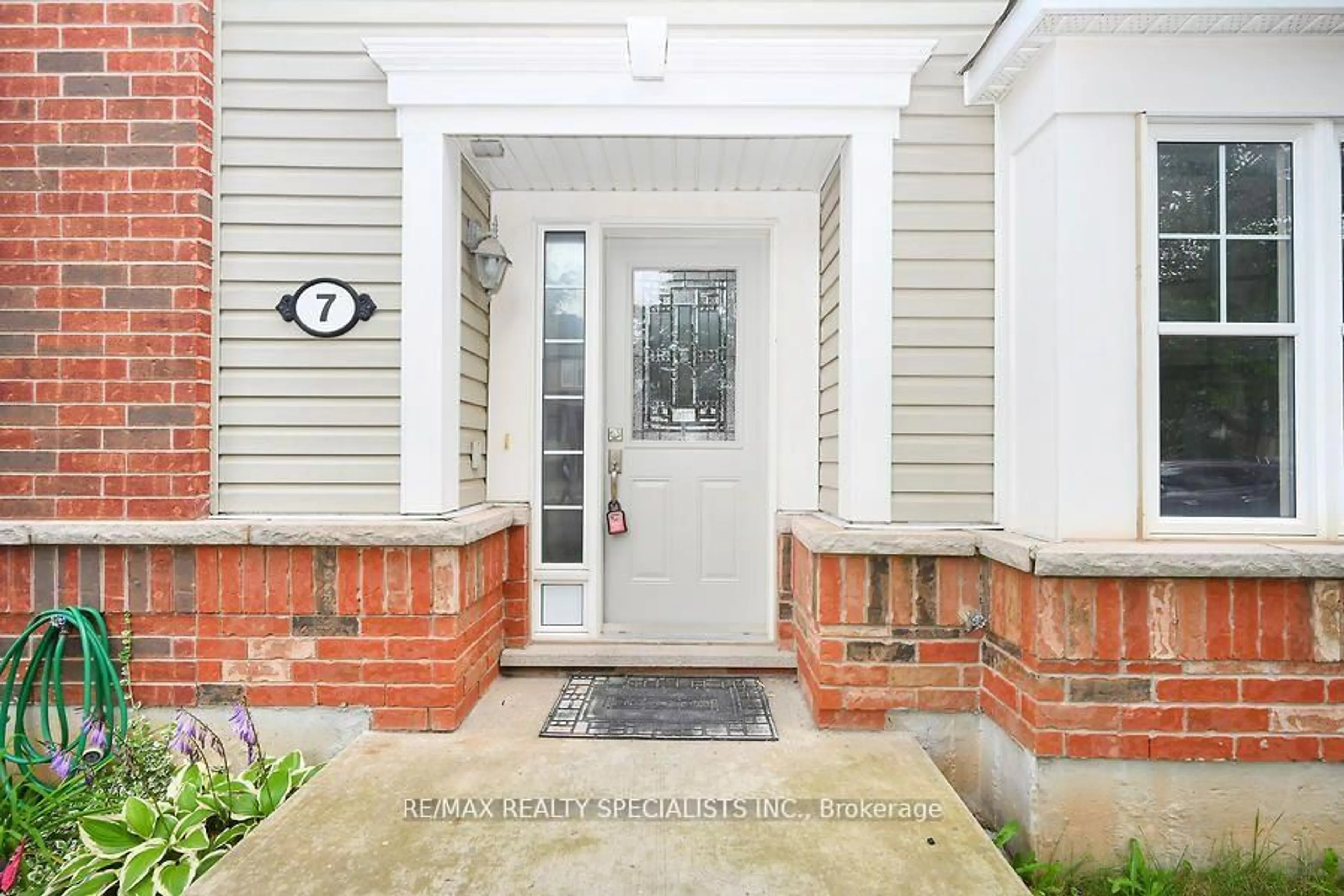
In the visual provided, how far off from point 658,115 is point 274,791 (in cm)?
272

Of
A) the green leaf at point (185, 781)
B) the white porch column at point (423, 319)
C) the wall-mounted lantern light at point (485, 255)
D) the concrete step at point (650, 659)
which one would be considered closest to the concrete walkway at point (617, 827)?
the green leaf at point (185, 781)

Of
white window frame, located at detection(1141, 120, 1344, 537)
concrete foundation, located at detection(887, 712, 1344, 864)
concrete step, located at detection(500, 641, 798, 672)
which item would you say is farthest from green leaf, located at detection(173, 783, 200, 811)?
white window frame, located at detection(1141, 120, 1344, 537)

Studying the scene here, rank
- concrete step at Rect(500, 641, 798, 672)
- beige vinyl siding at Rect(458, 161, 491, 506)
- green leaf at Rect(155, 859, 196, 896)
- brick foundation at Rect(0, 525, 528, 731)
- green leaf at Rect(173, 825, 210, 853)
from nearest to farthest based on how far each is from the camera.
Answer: green leaf at Rect(155, 859, 196, 896) → green leaf at Rect(173, 825, 210, 853) → brick foundation at Rect(0, 525, 528, 731) → beige vinyl siding at Rect(458, 161, 491, 506) → concrete step at Rect(500, 641, 798, 672)

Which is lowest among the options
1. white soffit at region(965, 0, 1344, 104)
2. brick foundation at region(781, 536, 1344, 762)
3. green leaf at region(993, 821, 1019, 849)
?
green leaf at region(993, 821, 1019, 849)

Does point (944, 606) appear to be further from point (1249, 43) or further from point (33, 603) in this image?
point (33, 603)

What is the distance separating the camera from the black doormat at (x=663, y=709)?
9.10 ft

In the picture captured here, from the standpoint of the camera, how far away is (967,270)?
2.93 m

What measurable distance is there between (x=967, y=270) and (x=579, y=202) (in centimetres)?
178

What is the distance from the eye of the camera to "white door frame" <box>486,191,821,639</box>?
11.6ft

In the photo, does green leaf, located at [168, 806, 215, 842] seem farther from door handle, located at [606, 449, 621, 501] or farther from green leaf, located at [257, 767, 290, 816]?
door handle, located at [606, 449, 621, 501]

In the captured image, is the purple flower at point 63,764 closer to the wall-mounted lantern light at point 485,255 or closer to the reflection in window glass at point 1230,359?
the wall-mounted lantern light at point 485,255

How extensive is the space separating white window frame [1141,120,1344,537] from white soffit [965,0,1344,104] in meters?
0.28

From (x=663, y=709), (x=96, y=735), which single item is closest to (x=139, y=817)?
(x=96, y=735)

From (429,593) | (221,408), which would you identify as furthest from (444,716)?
(221,408)
